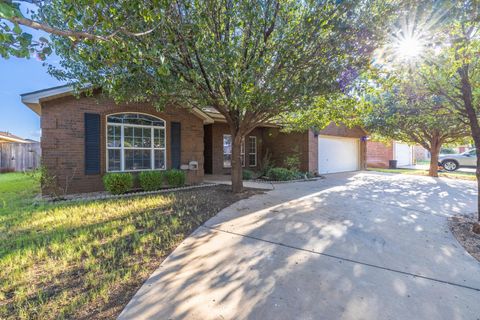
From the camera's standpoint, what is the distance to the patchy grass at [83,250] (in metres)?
2.36

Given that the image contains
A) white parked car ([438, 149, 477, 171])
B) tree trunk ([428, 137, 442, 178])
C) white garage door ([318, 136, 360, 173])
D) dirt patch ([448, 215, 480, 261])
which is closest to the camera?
dirt patch ([448, 215, 480, 261])

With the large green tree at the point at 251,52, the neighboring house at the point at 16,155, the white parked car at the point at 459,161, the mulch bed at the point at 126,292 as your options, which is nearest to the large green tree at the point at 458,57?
the large green tree at the point at 251,52

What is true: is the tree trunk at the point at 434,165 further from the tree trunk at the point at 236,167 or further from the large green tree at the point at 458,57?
the tree trunk at the point at 236,167

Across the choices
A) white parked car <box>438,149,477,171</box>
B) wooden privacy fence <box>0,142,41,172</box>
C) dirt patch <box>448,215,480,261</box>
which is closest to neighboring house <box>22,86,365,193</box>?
dirt patch <box>448,215,480,261</box>

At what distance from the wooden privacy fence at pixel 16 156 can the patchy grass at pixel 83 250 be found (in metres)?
11.5

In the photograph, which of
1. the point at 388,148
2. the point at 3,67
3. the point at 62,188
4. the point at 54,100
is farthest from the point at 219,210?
the point at 388,148

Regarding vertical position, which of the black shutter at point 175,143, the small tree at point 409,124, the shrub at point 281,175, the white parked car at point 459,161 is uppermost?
the small tree at point 409,124

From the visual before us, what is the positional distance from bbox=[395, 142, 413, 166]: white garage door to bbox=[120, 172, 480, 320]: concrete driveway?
67.4ft

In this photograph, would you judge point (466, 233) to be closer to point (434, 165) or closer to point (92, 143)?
point (92, 143)

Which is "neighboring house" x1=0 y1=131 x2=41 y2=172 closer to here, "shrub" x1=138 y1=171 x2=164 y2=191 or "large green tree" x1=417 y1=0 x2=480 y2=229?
"shrub" x1=138 y1=171 x2=164 y2=191

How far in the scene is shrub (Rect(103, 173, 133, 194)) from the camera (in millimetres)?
7211

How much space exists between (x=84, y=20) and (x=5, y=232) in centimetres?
416

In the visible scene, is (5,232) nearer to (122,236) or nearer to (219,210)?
(122,236)

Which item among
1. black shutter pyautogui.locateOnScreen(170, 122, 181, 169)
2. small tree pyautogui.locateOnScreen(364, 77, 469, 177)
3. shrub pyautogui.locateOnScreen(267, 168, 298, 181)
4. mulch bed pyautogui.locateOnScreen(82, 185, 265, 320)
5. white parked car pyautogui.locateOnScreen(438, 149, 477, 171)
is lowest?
mulch bed pyautogui.locateOnScreen(82, 185, 265, 320)
